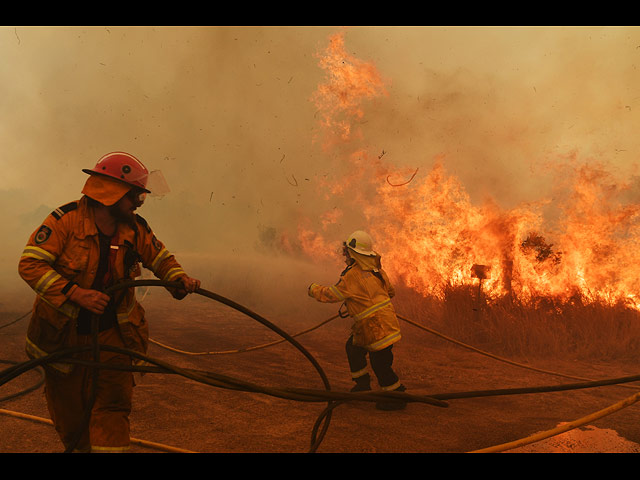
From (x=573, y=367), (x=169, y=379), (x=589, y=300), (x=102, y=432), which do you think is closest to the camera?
(x=102, y=432)

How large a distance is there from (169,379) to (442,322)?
233 inches

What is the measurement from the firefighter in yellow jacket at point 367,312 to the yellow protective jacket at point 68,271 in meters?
2.30

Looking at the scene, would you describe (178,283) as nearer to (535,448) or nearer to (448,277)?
(535,448)

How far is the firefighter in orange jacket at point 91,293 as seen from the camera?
2.64 meters

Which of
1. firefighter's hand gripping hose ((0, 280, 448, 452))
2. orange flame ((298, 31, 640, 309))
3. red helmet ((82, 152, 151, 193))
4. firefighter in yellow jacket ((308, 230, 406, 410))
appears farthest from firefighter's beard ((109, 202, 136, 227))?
orange flame ((298, 31, 640, 309))

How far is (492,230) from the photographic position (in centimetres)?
1027

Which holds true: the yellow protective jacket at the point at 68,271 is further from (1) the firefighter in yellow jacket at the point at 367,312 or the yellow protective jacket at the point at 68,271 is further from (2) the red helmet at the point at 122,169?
(1) the firefighter in yellow jacket at the point at 367,312

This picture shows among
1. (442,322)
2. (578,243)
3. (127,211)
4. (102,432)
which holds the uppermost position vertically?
(578,243)

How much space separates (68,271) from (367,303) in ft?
10.7

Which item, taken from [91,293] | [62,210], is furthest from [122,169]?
[91,293]

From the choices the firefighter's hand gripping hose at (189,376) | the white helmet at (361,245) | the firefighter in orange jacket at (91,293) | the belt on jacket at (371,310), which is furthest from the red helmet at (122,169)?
the belt on jacket at (371,310)

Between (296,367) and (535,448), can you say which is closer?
(535,448)

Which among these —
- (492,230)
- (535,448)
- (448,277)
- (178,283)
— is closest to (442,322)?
(448,277)

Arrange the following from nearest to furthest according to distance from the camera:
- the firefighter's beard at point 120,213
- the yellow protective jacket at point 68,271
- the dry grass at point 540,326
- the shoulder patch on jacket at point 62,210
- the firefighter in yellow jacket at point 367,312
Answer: the yellow protective jacket at point 68,271, the shoulder patch on jacket at point 62,210, the firefighter's beard at point 120,213, the firefighter in yellow jacket at point 367,312, the dry grass at point 540,326
